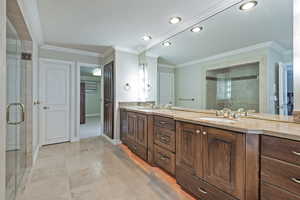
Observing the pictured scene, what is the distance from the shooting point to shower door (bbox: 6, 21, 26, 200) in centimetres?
173

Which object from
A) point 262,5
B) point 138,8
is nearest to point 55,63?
point 138,8

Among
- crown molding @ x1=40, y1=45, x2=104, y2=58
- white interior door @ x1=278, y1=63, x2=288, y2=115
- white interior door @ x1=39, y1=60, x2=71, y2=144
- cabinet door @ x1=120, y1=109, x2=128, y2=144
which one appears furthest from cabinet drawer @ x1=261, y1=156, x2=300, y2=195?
crown molding @ x1=40, y1=45, x2=104, y2=58

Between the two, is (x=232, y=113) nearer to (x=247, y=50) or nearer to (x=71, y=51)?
(x=247, y=50)

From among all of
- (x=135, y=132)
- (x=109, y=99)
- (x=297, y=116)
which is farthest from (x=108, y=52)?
(x=297, y=116)

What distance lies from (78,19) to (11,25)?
2.71 feet

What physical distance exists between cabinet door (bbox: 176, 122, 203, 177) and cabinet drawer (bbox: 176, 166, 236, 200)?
0.07m

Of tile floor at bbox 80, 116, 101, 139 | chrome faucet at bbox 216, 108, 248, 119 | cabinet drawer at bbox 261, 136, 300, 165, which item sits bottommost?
tile floor at bbox 80, 116, 101, 139

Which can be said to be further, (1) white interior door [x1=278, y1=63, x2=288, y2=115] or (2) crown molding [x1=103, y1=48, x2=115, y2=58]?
(2) crown molding [x1=103, y1=48, x2=115, y2=58]

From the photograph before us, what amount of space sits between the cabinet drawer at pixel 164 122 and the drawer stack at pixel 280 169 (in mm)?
1046

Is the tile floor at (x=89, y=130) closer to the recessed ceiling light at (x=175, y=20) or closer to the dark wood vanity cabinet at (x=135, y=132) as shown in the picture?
the dark wood vanity cabinet at (x=135, y=132)

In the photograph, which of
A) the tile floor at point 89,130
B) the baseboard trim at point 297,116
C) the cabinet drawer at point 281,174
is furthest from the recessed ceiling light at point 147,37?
the tile floor at point 89,130

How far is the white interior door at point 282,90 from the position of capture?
1.59 metres

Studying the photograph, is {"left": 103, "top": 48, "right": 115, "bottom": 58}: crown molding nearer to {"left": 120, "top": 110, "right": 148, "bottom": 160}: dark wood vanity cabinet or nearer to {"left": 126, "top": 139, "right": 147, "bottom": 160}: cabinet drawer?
{"left": 120, "top": 110, "right": 148, "bottom": 160}: dark wood vanity cabinet

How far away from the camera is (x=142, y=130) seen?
8.91 ft
